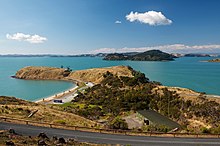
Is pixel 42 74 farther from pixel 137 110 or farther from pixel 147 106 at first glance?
pixel 137 110

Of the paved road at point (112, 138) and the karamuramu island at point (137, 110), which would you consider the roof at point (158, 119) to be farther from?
the paved road at point (112, 138)

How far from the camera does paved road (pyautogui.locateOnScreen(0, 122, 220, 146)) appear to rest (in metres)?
19.5

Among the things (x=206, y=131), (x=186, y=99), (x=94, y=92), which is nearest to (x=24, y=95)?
(x=94, y=92)

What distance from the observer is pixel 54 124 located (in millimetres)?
23609

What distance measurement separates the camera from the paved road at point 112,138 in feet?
64.1

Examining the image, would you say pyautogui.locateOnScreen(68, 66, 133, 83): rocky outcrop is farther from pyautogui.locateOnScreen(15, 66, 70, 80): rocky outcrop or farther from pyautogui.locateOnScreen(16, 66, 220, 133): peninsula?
pyautogui.locateOnScreen(16, 66, 220, 133): peninsula

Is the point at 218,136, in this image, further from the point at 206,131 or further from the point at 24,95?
the point at 24,95

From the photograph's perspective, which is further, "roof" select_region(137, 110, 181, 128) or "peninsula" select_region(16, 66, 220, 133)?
"peninsula" select_region(16, 66, 220, 133)

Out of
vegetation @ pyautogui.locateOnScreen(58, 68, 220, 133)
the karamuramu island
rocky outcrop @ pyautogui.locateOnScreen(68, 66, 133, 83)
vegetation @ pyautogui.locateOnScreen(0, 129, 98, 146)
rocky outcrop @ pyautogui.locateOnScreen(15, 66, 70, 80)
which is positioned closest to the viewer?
vegetation @ pyautogui.locateOnScreen(0, 129, 98, 146)

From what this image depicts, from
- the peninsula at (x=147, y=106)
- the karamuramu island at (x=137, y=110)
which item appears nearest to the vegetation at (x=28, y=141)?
the karamuramu island at (x=137, y=110)

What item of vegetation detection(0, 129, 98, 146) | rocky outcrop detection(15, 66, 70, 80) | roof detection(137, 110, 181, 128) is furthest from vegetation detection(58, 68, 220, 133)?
rocky outcrop detection(15, 66, 70, 80)

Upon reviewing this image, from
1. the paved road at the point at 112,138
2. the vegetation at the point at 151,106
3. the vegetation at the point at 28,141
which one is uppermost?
the vegetation at the point at 28,141

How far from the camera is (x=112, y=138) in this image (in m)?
20.5

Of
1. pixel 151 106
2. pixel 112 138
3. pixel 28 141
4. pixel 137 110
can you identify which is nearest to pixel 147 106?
pixel 151 106
